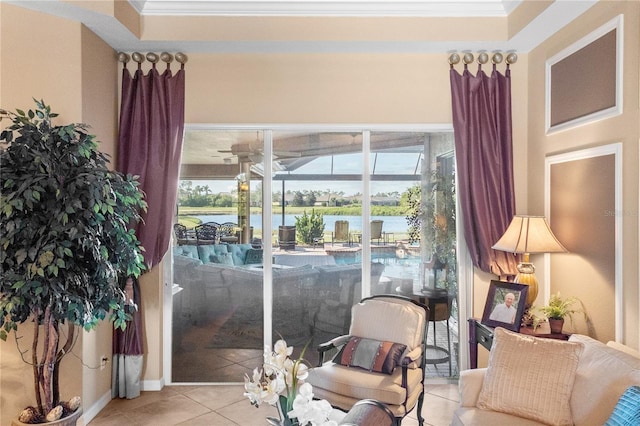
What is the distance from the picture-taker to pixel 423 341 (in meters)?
3.11

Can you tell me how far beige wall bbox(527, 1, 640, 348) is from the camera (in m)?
2.50

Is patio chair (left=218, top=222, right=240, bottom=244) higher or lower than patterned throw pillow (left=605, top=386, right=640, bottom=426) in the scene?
higher

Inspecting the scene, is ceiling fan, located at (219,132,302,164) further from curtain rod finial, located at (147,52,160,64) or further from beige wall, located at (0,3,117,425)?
beige wall, located at (0,3,117,425)

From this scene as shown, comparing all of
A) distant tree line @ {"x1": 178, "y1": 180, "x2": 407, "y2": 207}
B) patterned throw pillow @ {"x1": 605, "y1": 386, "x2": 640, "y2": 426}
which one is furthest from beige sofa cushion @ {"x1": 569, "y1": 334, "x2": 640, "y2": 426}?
distant tree line @ {"x1": 178, "y1": 180, "x2": 407, "y2": 207}

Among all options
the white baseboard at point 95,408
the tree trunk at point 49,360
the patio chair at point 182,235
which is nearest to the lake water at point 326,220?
the patio chair at point 182,235

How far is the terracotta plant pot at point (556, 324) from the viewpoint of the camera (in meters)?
2.84

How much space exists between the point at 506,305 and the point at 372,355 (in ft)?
3.42

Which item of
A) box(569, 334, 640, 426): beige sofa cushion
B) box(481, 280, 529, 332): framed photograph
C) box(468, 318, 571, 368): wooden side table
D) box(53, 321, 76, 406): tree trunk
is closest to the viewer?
box(569, 334, 640, 426): beige sofa cushion

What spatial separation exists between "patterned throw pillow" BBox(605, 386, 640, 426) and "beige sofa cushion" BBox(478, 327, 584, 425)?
299 millimetres

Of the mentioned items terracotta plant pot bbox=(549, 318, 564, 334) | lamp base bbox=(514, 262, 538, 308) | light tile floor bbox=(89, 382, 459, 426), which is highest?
lamp base bbox=(514, 262, 538, 308)

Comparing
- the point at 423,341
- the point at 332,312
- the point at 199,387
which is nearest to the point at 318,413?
the point at 423,341

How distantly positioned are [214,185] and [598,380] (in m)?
3.11

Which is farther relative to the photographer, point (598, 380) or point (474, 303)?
point (474, 303)

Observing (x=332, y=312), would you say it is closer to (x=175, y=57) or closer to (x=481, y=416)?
(x=481, y=416)
